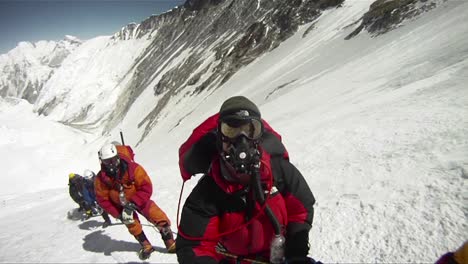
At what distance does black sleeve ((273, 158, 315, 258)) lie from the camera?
10.4 feet

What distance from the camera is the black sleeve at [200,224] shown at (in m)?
3.09

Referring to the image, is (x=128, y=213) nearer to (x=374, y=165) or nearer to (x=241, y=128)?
(x=241, y=128)

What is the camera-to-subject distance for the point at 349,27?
2820 centimetres

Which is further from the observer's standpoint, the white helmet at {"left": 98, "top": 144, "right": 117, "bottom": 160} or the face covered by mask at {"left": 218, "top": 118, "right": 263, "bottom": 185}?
the white helmet at {"left": 98, "top": 144, "right": 117, "bottom": 160}

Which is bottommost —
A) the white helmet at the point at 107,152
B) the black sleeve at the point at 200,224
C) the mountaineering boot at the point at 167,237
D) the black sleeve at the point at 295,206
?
the mountaineering boot at the point at 167,237

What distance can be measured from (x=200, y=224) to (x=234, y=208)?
358 mm

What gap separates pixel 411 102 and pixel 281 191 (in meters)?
5.96

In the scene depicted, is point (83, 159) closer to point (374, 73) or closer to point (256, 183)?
point (374, 73)

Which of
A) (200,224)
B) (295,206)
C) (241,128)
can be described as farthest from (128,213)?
(241,128)

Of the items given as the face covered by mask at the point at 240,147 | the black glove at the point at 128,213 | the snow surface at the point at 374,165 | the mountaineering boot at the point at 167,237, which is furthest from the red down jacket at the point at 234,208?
the black glove at the point at 128,213

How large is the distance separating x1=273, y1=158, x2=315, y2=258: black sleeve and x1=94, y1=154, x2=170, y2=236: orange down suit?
417cm

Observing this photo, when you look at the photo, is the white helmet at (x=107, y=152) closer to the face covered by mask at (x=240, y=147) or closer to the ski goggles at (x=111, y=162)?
the ski goggles at (x=111, y=162)

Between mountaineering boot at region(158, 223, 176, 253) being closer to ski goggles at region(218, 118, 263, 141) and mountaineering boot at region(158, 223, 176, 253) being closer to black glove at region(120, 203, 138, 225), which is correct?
black glove at region(120, 203, 138, 225)

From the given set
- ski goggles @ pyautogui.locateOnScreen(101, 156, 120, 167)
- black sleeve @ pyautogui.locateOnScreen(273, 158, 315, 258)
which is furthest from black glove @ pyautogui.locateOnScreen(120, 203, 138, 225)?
black sleeve @ pyautogui.locateOnScreen(273, 158, 315, 258)
